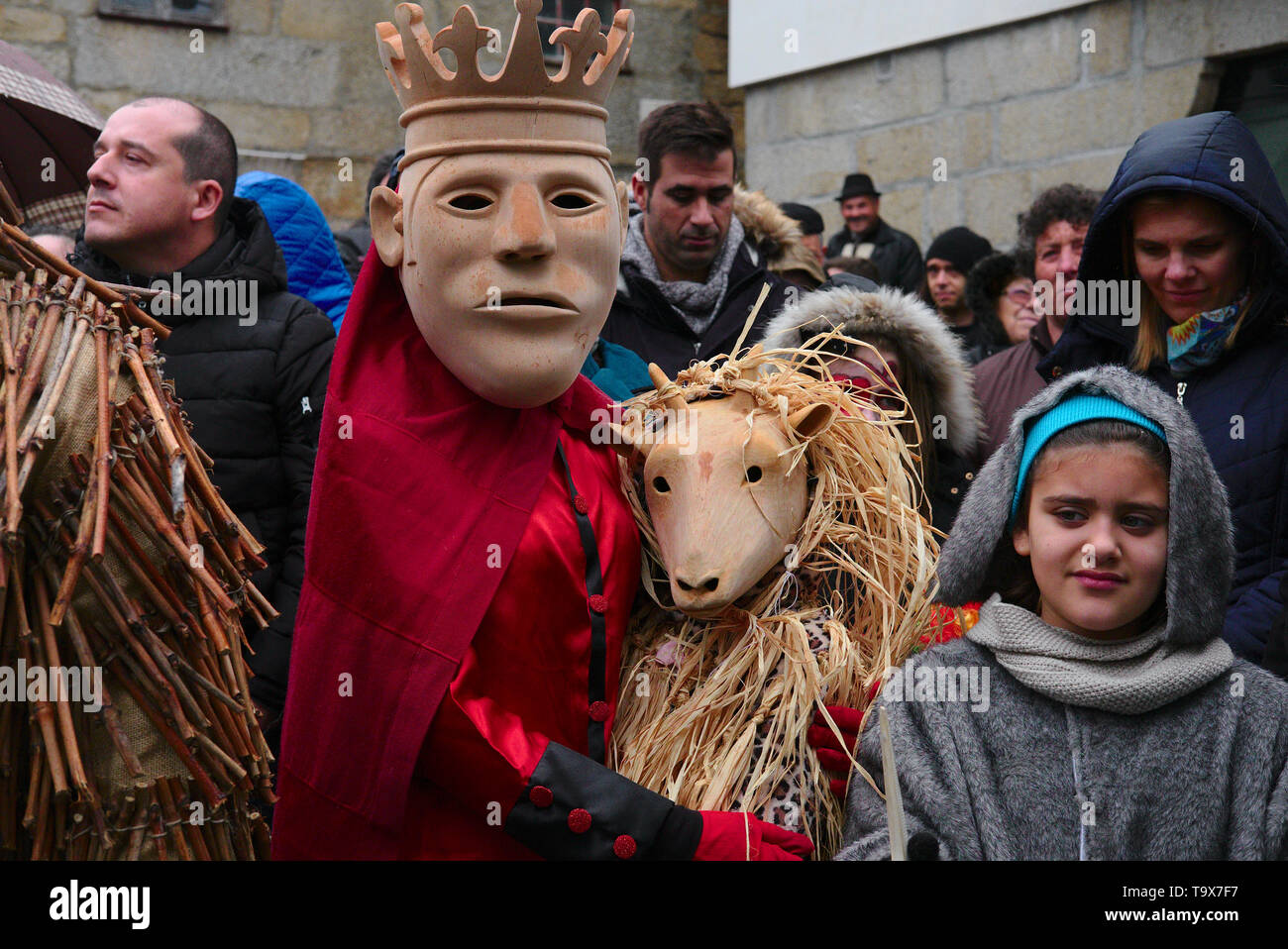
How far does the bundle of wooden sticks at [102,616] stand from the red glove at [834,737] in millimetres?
899

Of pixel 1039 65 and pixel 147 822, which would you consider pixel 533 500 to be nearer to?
pixel 147 822

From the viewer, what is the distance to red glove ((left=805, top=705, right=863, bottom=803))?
2381 mm

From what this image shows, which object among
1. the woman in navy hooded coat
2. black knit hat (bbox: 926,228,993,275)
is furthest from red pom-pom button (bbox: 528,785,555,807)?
black knit hat (bbox: 926,228,993,275)

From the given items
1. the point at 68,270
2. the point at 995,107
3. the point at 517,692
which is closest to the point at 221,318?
the point at 68,270

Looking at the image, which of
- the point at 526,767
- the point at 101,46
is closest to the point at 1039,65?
the point at 101,46

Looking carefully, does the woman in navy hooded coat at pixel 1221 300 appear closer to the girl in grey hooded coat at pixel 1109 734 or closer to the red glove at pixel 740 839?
the girl in grey hooded coat at pixel 1109 734

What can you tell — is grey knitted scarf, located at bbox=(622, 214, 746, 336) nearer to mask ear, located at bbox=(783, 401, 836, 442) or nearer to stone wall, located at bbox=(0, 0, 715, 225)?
mask ear, located at bbox=(783, 401, 836, 442)

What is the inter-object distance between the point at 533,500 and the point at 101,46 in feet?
24.8

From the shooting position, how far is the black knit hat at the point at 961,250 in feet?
21.1

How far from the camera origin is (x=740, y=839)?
2.24 m

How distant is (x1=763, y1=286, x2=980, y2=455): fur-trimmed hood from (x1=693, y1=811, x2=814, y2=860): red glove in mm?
1628

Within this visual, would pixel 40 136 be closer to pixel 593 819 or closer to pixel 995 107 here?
pixel 593 819
